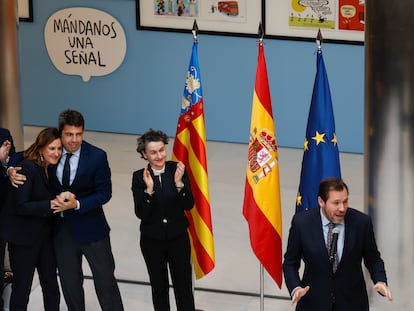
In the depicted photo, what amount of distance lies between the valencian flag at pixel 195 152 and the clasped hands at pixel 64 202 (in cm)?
101

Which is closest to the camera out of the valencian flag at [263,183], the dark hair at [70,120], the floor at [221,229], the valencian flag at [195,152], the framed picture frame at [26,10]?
the dark hair at [70,120]

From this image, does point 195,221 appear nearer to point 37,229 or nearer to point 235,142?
point 37,229

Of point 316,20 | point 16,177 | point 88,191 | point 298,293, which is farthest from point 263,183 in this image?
point 316,20

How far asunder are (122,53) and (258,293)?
4.77 metres

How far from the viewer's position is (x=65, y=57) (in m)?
13.8

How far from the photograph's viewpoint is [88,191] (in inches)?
331

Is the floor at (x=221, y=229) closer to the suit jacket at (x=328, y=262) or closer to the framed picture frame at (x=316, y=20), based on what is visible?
the framed picture frame at (x=316, y=20)

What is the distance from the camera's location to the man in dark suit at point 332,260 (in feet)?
24.2

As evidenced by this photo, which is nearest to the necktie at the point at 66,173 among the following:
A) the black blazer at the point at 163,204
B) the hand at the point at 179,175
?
the black blazer at the point at 163,204

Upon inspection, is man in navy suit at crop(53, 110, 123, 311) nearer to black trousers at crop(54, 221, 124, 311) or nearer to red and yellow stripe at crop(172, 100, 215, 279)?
black trousers at crop(54, 221, 124, 311)

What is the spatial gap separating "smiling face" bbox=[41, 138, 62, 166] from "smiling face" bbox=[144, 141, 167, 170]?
0.59m

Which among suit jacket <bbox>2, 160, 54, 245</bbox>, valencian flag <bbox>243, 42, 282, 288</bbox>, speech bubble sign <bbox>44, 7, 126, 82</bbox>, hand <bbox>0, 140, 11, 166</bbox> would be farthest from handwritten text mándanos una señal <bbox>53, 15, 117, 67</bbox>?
suit jacket <bbox>2, 160, 54, 245</bbox>

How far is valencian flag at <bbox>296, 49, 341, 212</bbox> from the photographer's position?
8500 mm

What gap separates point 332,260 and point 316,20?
5.75 meters
